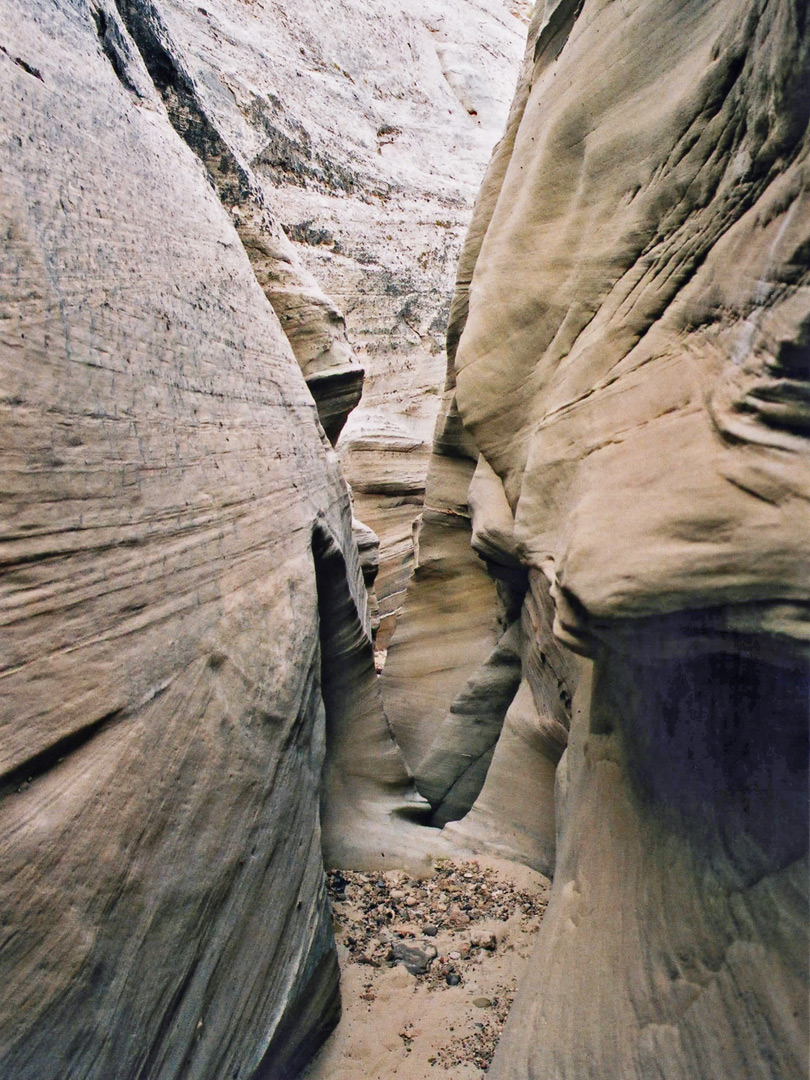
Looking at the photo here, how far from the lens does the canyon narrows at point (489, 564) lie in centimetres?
161

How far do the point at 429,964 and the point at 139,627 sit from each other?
1684mm

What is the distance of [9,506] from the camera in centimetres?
177

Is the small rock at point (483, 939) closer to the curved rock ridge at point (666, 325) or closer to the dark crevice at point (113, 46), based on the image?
the curved rock ridge at point (666, 325)

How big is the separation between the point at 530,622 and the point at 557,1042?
6.89ft

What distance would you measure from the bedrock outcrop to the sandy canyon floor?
0.93ft

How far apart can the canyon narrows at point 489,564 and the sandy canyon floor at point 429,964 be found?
0.7 inches

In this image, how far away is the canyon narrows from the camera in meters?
1.61

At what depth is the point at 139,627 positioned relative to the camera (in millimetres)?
2002

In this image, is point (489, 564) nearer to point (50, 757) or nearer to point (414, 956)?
point (414, 956)

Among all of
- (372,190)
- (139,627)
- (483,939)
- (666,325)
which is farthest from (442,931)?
(372,190)

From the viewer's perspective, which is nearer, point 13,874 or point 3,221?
point 13,874

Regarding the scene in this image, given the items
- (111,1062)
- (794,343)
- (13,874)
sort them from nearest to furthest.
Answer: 1. (794,343)
2. (13,874)
3. (111,1062)

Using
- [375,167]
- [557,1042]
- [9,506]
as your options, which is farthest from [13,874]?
[375,167]

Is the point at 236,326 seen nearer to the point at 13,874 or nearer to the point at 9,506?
the point at 9,506
